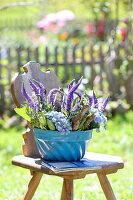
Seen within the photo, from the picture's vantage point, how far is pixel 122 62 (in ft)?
23.2

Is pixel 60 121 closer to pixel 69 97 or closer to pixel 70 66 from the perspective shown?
pixel 69 97

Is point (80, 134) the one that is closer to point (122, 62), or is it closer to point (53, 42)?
point (122, 62)

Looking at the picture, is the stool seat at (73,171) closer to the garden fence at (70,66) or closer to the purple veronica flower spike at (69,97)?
the purple veronica flower spike at (69,97)

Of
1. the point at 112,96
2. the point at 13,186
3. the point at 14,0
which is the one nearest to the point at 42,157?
the point at 13,186

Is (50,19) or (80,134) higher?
(50,19)

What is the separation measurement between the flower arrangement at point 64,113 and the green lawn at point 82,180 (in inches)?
5.5

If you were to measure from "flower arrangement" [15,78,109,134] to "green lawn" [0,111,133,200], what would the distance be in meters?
0.14

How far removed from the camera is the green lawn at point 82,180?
3.43 meters

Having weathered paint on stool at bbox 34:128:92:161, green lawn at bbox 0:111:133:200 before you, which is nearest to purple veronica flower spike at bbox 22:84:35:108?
weathered paint on stool at bbox 34:128:92:161

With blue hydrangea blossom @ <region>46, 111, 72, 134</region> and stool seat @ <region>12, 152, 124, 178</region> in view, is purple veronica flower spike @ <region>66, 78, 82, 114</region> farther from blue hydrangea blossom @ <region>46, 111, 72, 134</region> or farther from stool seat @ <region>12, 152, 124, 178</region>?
stool seat @ <region>12, 152, 124, 178</region>

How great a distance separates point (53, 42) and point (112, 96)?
3.99 meters

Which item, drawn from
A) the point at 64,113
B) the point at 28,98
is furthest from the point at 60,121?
the point at 28,98

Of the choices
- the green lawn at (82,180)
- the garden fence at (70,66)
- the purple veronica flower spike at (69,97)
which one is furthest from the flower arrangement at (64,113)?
the garden fence at (70,66)

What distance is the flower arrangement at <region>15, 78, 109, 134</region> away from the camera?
2152 millimetres
